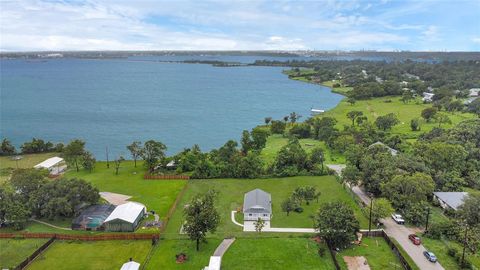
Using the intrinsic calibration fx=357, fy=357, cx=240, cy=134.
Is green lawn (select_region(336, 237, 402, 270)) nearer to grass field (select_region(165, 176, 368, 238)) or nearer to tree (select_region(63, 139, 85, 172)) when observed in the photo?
grass field (select_region(165, 176, 368, 238))

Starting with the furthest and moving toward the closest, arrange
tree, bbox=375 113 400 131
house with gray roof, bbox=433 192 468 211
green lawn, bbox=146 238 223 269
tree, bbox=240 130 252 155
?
tree, bbox=375 113 400 131 → tree, bbox=240 130 252 155 → house with gray roof, bbox=433 192 468 211 → green lawn, bbox=146 238 223 269

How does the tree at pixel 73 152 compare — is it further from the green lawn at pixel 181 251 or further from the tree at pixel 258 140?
the tree at pixel 258 140

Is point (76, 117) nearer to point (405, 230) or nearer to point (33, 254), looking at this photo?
point (33, 254)

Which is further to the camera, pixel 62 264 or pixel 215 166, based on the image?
pixel 215 166

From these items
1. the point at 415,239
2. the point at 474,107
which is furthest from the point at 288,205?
the point at 474,107

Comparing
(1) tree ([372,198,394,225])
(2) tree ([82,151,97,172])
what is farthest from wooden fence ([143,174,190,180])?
(1) tree ([372,198,394,225])

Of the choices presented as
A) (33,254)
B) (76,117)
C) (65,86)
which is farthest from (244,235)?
(65,86)

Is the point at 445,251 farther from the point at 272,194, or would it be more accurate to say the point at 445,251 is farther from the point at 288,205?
the point at 272,194
